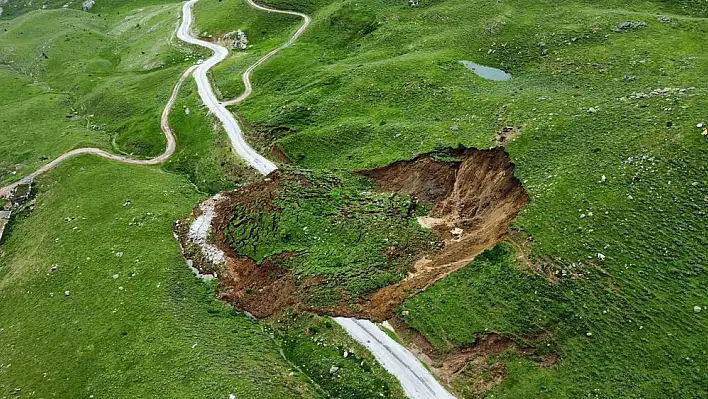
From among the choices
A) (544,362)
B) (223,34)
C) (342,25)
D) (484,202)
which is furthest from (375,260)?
(223,34)

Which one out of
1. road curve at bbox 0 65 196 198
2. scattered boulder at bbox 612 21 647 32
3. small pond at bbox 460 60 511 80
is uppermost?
scattered boulder at bbox 612 21 647 32

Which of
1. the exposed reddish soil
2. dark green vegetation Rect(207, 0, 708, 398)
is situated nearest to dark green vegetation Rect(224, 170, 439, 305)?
the exposed reddish soil

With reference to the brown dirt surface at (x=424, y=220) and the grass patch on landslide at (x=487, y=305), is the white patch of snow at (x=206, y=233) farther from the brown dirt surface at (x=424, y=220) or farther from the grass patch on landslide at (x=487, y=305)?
the grass patch on landslide at (x=487, y=305)

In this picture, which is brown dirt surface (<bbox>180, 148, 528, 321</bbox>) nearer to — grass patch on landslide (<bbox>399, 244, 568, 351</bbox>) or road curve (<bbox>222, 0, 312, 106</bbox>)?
grass patch on landslide (<bbox>399, 244, 568, 351</bbox>)

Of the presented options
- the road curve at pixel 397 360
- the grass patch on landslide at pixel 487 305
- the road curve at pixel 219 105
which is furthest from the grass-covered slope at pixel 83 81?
the grass patch on landslide at pixel 487 305

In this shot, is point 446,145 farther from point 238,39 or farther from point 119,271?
point 238,39

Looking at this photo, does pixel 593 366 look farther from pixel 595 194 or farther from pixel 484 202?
pixel 484 202
